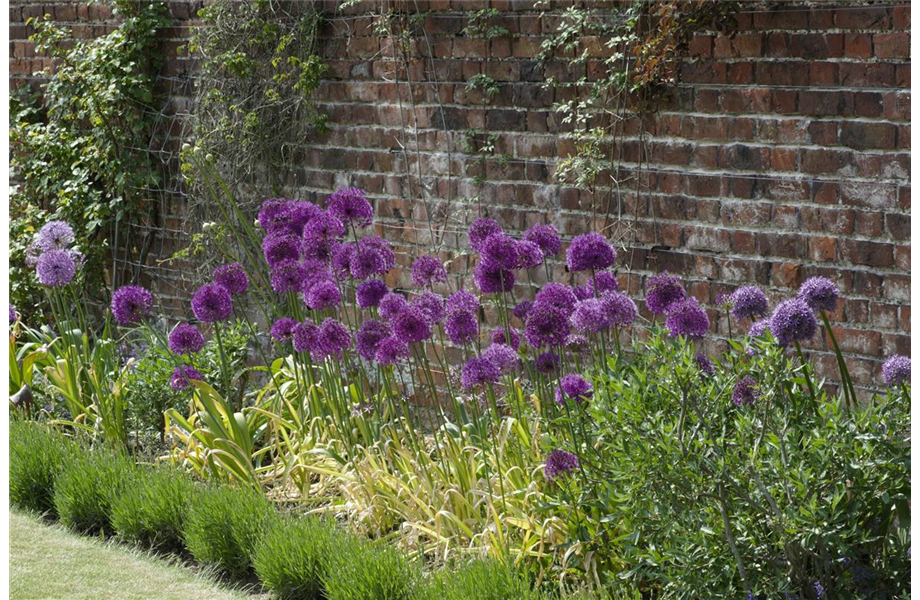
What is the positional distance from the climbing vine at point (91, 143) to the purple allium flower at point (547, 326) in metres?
3.84

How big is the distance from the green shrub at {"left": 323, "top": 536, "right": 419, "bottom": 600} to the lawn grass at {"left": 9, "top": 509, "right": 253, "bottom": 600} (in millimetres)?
467

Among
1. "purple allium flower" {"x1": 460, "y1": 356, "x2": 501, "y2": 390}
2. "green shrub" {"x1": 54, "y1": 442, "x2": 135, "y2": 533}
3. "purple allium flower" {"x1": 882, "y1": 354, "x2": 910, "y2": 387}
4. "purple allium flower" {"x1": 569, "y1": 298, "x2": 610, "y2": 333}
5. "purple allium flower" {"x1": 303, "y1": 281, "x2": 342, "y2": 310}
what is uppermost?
"purple allium flower" {"x1": 569, "y1": 298, "x2": 610, "y2": 333}

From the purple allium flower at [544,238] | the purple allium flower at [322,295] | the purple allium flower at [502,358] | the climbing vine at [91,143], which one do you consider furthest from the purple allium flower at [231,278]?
the climbing vine at [91,143]

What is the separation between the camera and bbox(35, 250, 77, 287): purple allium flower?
4867mm

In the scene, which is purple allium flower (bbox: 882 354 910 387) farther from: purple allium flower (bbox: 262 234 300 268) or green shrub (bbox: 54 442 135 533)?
green shrub (bbox: 54 442 135 533)

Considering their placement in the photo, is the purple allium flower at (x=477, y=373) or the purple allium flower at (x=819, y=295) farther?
the purple allium flower at (x=477, y=373)

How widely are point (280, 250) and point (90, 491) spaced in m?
1.18

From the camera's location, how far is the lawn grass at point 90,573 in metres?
3.60

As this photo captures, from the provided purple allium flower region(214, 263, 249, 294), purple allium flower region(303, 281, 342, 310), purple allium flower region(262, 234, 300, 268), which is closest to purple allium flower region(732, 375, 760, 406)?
purple allium flower region(303, 281, 342, 310)

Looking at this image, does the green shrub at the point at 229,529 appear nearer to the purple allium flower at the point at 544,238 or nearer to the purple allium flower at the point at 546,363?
the purple allium flower at the point at 546,363

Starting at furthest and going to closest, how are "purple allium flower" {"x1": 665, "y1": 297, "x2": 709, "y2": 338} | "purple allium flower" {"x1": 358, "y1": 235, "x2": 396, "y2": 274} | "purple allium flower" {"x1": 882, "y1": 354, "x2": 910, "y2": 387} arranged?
"purple allium flower" {"x1": 358, "y1": 235, "x2": 396, "y2": 274} → "purple allium flower" {"x1": 665, "y1": 297, "x2": 709, "y2": 338} → "purple allium flower" {"x1": 882, "y1": 354, "x2": 910, "y2": 387}

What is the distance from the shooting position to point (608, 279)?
3695mm

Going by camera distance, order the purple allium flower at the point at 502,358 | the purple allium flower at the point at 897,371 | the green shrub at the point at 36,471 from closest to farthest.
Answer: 1. the purple allium flower at the point at 897,371
2. the purple allium flower at the point at 502,358
3. the green shrub at the point at 36,471

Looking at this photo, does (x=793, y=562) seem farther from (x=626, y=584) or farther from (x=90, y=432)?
(x=90, y=432)
